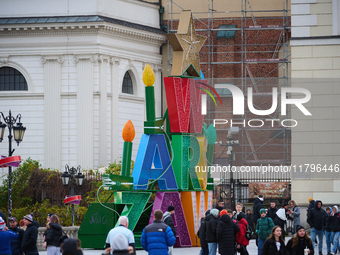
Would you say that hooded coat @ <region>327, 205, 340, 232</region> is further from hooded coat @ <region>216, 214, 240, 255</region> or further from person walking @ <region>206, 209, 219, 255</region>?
hooded coat @ <region>216, 214, 240, 255</region>

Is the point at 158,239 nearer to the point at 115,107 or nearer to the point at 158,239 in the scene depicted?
the point at 158,239

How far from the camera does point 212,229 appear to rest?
17359 millimetres

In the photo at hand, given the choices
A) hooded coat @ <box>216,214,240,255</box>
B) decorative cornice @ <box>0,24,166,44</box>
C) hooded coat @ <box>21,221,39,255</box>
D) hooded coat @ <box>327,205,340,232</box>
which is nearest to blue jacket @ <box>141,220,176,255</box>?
hooded coat @ <box>21,221,39,255</box>

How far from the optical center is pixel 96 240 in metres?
23.2

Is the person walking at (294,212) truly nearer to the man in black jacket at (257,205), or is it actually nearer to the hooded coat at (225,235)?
the man in black jacket at (257,205)

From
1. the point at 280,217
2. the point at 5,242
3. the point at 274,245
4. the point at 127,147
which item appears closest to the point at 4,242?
the point at 5,242

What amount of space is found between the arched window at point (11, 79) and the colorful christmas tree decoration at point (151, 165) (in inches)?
816

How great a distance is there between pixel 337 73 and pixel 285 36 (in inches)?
738

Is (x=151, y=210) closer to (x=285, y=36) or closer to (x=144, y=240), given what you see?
(x=144, y=240)

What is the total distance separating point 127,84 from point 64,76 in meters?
4.36

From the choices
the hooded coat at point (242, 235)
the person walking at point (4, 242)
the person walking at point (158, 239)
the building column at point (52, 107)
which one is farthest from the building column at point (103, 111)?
the person walking at point (158, 239)

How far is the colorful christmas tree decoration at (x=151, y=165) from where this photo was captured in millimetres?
23109

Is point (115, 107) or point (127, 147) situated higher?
point (115, 107)

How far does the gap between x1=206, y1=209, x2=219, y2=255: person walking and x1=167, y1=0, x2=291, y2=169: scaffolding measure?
2315 cm
